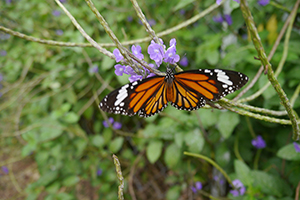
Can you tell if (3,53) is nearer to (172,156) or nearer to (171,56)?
(172,156)

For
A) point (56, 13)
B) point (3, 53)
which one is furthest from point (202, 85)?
point (3, 53)

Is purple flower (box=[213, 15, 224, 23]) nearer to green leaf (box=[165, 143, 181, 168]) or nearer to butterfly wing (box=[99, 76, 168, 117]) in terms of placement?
green leaf (box=[165, 143, 181, 168])

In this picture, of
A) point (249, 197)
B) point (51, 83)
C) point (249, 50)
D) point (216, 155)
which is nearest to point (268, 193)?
point (249, 197)

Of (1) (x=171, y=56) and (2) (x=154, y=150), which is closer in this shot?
(1) (x=171, y=56)

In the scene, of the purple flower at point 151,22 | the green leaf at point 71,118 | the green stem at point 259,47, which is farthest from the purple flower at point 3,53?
the green stem at point 259,47

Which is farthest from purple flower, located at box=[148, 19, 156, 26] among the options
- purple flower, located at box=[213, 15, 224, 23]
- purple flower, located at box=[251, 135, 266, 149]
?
purple flower, located at box=[251, 135, 266, 149]

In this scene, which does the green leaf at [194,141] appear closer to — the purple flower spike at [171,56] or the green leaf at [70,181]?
the purple flower spike at [171,56]

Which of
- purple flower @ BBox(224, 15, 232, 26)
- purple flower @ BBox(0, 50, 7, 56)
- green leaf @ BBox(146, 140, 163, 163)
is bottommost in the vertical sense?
green leaf @ BBox(146, 140, 163, 163)
